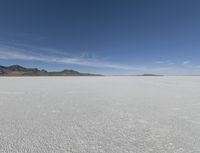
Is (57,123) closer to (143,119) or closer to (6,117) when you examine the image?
(6,117)

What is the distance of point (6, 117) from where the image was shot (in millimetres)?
2621

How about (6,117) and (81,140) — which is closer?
(81,140)

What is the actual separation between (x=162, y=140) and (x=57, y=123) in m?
1.60

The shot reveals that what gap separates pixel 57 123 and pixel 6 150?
0.89 metres

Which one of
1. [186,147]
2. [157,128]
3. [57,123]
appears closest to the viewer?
[186,147]

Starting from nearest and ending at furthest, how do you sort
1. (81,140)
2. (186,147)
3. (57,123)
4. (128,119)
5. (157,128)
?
(186,147) < (81,140) < (157,128) < (57,123) < (128,119)

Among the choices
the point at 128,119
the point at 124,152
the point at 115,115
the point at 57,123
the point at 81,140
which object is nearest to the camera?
the point at 124,152

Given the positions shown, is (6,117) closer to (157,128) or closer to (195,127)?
(157,128)

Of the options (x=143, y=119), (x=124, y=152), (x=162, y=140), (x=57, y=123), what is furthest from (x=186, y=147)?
(x=57, y=123)

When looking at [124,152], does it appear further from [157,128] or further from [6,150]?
[6,150]

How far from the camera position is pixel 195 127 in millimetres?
2195

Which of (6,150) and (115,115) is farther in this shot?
(115,115)

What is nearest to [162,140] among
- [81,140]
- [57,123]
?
[81,140]

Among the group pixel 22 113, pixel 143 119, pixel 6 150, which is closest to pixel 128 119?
pixel 143 119
